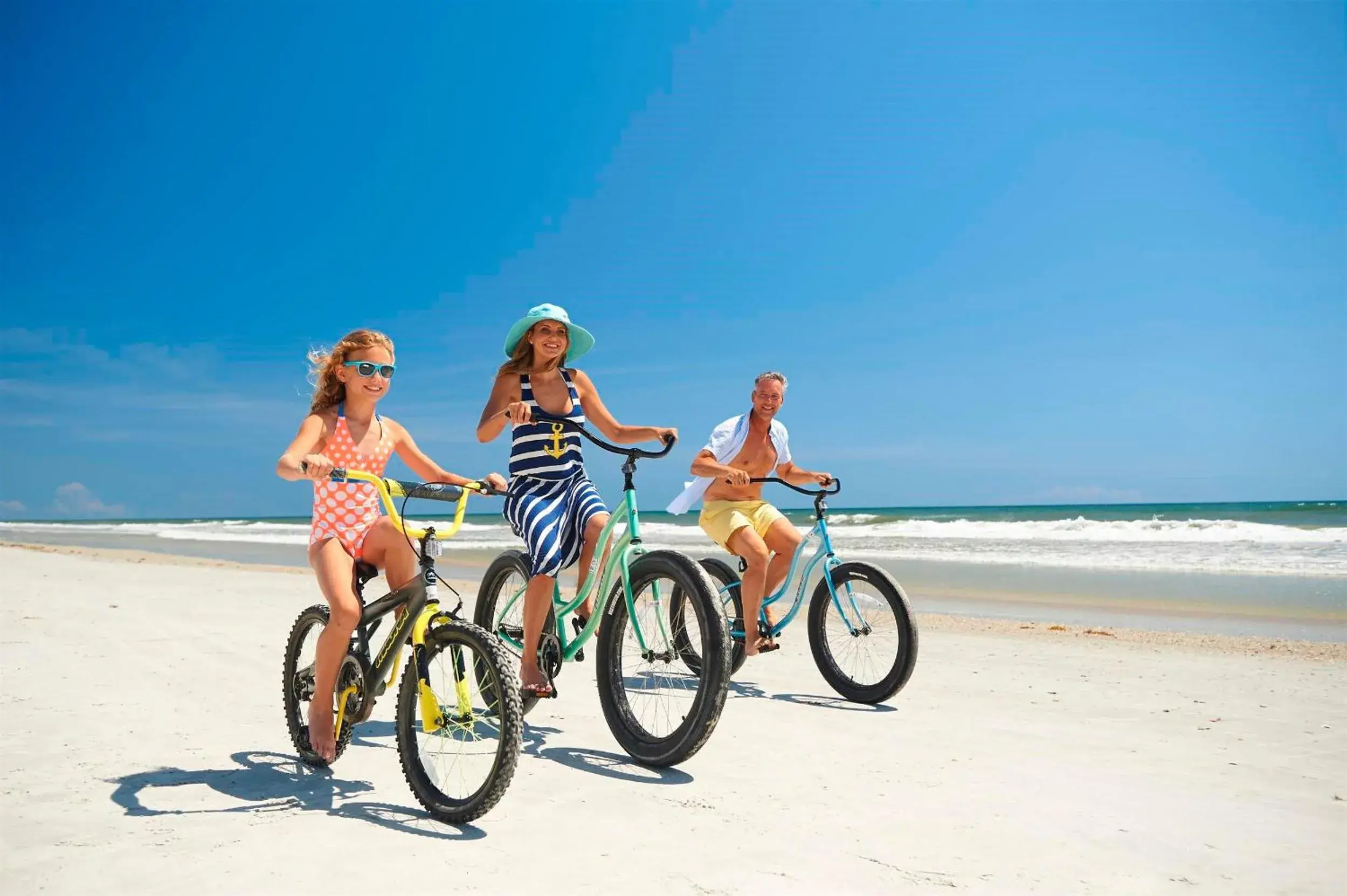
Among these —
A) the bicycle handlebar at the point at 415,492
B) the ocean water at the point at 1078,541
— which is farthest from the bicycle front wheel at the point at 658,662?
the ocean water at the point at 1078,541

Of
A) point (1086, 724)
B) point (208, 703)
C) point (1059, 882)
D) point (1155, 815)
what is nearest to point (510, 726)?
point (1059, 882)

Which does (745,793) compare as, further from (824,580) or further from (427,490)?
Answer: (824,580)

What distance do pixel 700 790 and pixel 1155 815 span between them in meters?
1.76

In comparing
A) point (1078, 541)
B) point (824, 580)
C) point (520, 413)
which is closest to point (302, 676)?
point (520, 413)

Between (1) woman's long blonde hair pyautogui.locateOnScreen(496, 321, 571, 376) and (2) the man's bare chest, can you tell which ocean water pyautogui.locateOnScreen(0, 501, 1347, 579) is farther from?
(1) woman's long blonde hair pyautogui.locateOnScreen(496, 321, 571, 376)

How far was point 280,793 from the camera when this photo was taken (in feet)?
11.7

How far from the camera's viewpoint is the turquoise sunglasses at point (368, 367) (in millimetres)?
3734

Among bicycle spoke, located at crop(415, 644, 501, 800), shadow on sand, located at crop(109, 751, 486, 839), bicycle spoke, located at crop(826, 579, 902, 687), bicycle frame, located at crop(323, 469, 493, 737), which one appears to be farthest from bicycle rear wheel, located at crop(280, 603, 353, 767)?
bicycle spoke, located at crop(826, 579, 902, 687)

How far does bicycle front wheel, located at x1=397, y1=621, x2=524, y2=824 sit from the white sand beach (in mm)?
117

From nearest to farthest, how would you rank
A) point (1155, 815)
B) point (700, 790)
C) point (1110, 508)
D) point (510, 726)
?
point (510, 726) → point (1155, 815) → point (700, 790) → point (1110, 508)

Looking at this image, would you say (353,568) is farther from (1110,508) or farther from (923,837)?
(1110,508)

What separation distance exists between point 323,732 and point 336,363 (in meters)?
1.54

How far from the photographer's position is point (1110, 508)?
6706cm

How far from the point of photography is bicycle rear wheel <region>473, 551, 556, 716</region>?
4766 millimetres
